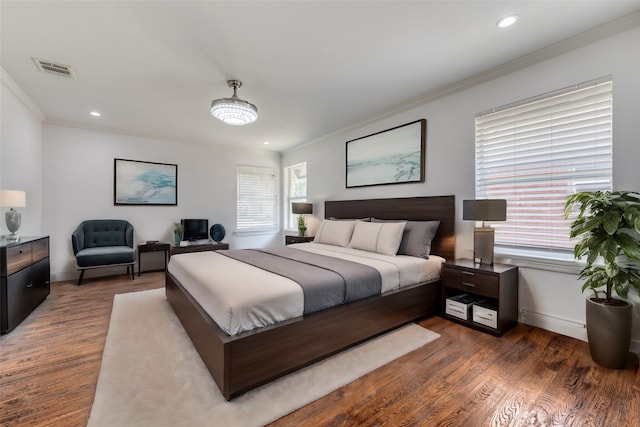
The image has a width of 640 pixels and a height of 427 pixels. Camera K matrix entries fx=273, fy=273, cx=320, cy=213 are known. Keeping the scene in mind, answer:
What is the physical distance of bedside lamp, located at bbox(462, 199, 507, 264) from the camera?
2582 millimetres

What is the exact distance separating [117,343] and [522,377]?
124 inches

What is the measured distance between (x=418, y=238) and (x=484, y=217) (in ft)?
2.53

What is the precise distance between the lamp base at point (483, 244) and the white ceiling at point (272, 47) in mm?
1679

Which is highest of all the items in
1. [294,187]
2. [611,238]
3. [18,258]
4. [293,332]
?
[294,187]

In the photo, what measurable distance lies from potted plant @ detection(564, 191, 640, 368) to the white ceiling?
56.9 inches

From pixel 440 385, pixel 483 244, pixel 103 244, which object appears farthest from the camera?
pixel 103 244

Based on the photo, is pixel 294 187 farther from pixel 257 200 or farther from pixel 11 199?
pixel 11 199

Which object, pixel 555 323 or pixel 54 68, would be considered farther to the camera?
pixel 54 68

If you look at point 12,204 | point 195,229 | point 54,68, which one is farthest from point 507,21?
point 195,229

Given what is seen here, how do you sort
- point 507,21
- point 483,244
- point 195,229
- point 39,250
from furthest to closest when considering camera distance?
point 195,229 → point 39,250 → point 483,244 → point 507,21

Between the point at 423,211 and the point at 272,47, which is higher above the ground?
the point at 272,47

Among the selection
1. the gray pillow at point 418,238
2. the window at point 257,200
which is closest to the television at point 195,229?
the window at point 257,200

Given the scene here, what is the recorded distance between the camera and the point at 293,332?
1.87 metres

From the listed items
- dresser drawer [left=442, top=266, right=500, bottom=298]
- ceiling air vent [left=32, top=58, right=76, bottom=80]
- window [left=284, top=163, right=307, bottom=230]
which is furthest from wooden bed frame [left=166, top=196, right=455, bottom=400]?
window [left=284, top=163, right=307, bottom=230]
